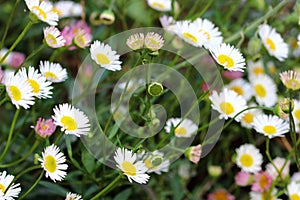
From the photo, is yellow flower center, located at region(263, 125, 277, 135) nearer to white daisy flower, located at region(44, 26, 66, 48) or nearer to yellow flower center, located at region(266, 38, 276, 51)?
→ yellow flower center, located at region(266, 38, 276, 51)

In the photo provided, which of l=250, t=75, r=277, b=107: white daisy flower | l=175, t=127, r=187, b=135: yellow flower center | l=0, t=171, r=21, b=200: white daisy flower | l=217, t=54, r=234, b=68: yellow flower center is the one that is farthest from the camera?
l=250, t=75, r=277, b=107: white daisy flower

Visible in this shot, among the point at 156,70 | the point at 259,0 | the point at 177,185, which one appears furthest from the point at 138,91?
the point at 259,0

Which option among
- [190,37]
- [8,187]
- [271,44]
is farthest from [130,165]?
[271,44]

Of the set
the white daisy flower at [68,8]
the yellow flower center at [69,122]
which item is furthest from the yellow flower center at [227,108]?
the white daisy flower at [68,8]

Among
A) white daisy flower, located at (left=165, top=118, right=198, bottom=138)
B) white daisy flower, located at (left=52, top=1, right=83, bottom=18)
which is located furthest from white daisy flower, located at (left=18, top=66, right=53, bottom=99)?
white daisy flower, located at (left=52, top=1, right=83, bottom=18)

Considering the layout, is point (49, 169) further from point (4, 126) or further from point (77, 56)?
point (77, 56)

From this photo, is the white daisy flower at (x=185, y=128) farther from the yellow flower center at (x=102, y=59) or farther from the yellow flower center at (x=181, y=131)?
the yellow flower center at (x=102, y=59)

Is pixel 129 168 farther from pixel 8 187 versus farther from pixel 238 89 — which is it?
pixel 238 89
